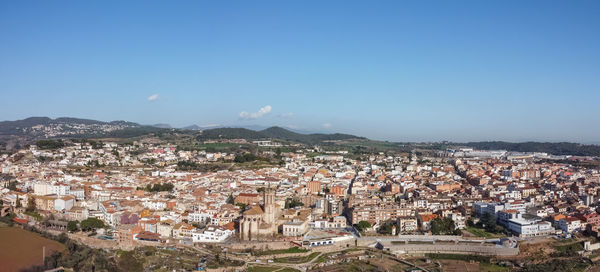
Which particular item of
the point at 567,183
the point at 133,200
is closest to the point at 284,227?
the point at 133,200

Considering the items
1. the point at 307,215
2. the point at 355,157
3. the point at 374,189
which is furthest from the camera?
the point at 355,157

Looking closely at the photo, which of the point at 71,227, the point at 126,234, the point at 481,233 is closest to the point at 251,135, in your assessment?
→ the point at 71,227

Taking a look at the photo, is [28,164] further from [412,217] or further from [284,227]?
[412,217]

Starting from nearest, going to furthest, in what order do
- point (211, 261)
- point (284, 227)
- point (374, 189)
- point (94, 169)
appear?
point (211, 261)
point (284, 227)
point (374, 189)
point (94, 169)

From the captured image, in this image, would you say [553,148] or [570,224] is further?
[553,148]

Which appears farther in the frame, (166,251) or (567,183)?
(567,183)

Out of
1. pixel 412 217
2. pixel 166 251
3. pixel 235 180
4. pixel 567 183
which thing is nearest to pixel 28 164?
pixel 235 180

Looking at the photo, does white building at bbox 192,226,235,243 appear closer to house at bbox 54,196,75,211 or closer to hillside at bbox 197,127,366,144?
house at bbox 54,196,75,211

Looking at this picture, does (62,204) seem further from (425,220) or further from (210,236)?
(425,220)
